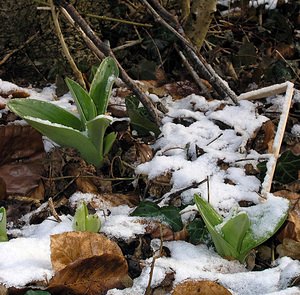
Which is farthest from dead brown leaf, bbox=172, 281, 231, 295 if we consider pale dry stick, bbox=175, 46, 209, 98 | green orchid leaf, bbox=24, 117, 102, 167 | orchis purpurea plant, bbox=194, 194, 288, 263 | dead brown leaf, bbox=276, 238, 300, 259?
pale dry stick, bbox=175, 46, 209, 98

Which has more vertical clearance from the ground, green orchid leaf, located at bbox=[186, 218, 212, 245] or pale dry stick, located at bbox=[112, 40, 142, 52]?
pale dry stick, located at bbox=[112, 40, 142, 52]

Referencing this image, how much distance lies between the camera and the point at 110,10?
1.99 m

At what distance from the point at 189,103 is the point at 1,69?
2.10 ft

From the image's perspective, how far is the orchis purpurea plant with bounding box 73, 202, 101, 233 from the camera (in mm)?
1176

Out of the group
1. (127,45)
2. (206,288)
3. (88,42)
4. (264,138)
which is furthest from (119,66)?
(206,288)

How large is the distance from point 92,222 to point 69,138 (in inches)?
10.9

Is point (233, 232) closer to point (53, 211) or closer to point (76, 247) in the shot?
point (76, 247)

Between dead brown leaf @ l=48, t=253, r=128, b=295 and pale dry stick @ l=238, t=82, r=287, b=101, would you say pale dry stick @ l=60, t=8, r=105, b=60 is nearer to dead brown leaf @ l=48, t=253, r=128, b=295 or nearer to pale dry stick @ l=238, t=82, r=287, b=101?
pale dry stick @ l=238, t=82, r=287, b=101

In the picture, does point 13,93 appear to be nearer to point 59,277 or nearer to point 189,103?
point 189,103

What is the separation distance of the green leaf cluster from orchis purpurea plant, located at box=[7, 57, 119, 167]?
0.70 feet

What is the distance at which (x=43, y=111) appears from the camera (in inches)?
55.5

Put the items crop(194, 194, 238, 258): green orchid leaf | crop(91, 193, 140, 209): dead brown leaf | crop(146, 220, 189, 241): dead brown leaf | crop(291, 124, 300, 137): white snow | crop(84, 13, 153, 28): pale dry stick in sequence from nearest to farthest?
crop(194, 194, 238, 258): green orchid leaf < crop(146, 220, 189, 241): dead brown leaf < crop(91, 193, 140, 209): dead brown leaf < crop(291, 124, 300, 137): white snow < crop(84, 13, 153, 28): pale dry stick

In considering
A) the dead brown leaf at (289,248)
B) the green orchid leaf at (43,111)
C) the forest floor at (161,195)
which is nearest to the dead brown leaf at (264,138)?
the forest floor at (161,195)

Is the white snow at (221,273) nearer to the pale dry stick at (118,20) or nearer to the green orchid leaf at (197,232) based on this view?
the green orchid leaf at (197,232)
